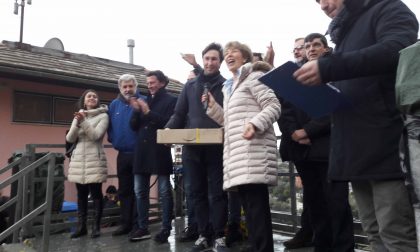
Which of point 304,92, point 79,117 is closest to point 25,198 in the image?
point 79,117

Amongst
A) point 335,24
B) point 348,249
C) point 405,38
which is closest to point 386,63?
point 405,38

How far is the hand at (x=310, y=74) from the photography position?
1739 millimetres

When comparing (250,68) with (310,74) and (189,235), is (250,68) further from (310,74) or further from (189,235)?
(189,235)

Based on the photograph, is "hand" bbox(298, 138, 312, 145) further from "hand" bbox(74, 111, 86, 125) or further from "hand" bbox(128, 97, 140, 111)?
"hand" bbox(74, 111, 86, 125)

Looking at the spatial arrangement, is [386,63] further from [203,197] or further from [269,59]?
[203,197]

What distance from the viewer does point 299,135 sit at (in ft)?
10.3

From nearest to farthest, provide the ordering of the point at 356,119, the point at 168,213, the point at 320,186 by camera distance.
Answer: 1. the point at 356,119
2. the point at 320,186
3. the point at 168,213

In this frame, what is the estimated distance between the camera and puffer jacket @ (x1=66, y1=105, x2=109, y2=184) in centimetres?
470

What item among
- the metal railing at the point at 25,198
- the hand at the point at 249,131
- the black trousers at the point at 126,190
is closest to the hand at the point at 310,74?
the hand at the point at 249,131

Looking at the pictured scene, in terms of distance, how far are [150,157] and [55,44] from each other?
947cm

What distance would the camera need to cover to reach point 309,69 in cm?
176

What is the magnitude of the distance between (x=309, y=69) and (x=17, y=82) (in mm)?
8484

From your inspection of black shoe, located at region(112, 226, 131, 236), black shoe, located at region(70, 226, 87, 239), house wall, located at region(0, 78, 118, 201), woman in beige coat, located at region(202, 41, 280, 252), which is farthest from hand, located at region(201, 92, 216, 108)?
house wall, located at region(0, 78, 118, 201)

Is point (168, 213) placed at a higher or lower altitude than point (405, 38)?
lower
